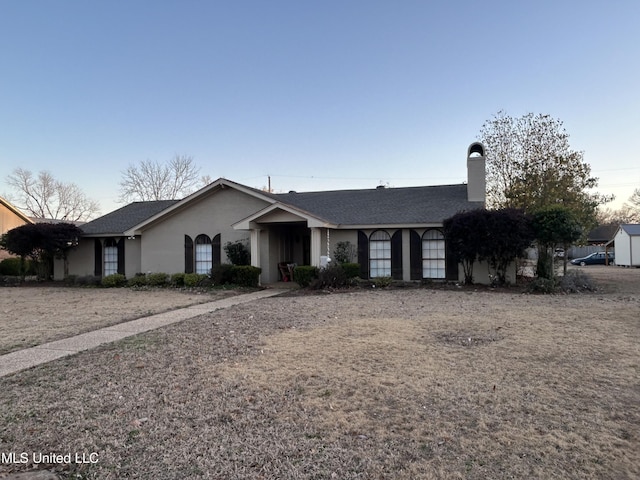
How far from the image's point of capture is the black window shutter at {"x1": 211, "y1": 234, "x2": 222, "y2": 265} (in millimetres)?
18405

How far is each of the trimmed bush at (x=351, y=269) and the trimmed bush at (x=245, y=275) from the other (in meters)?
3.48

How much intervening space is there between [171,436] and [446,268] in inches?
559

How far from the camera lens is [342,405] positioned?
14.0ft

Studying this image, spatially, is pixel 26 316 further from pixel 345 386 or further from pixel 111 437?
pixel 345 386

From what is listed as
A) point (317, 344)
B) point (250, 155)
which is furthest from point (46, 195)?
point (317, 344)

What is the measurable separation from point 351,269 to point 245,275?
4173mm

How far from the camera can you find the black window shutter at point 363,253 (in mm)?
17078

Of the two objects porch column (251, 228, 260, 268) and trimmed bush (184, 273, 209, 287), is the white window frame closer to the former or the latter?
trimmed bush (184, 273, 209, 287)

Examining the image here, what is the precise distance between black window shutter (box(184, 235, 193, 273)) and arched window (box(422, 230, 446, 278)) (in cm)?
1014

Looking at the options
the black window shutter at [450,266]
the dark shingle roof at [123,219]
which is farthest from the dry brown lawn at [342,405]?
the dark shingle roof at [123,219]

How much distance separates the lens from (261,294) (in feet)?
47.8

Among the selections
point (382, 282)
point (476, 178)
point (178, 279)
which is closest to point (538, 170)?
point (476, 178)

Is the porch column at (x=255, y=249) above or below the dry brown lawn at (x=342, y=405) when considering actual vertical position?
above

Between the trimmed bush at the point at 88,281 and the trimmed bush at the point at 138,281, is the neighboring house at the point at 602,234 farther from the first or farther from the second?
the trimmed bush at the point at 88,281
